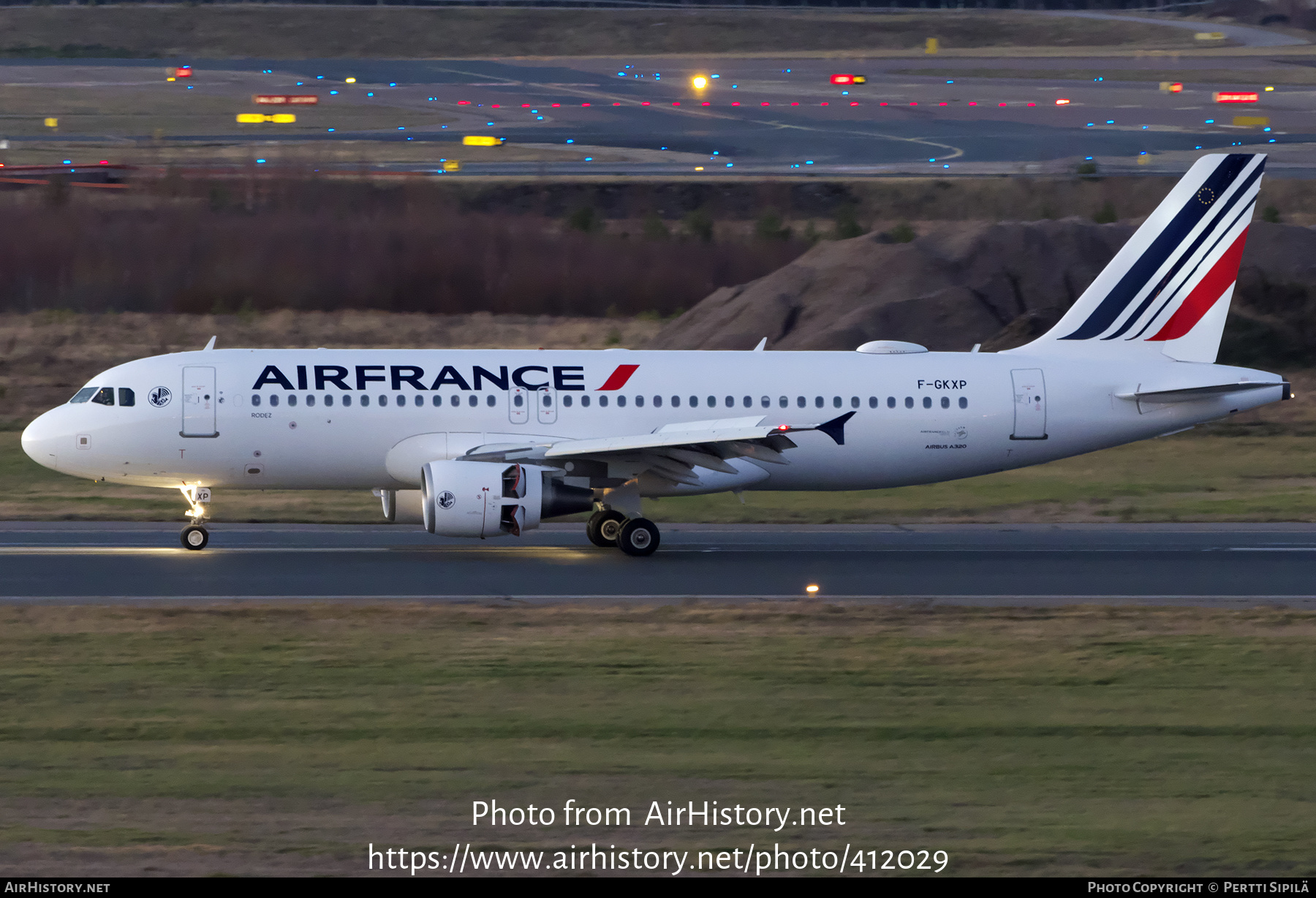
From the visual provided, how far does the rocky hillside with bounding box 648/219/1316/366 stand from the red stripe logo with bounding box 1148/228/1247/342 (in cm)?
1564

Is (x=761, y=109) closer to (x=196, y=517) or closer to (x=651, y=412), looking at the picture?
(x=651, y=412)

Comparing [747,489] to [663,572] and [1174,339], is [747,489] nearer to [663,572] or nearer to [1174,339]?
[663,572]

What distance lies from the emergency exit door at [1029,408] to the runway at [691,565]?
2.08 m

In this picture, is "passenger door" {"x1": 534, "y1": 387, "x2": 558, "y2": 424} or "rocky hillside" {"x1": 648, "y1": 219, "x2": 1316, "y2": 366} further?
"rocky hillside" {"x1": 648, "y1": 219, "x2": 1316, "y2": 366}

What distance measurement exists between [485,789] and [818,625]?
28.7ft

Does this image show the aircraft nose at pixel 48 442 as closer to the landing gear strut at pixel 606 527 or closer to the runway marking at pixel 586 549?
the runway marking at pixel 586 549

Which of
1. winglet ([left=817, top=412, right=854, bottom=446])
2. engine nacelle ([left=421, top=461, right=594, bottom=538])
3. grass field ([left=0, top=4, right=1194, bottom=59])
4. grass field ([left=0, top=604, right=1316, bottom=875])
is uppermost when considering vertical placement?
grass field ([left=0, top=4, right=1194, bottom=59])

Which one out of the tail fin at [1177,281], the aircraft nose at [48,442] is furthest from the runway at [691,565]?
the tail fin at [1177,281]

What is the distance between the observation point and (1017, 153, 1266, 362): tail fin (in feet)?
104

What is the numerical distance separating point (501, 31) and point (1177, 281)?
277 ft

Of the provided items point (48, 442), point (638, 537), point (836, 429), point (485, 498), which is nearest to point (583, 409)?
point (638, 537)

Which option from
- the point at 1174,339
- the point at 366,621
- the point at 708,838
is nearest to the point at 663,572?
the point at 366,621

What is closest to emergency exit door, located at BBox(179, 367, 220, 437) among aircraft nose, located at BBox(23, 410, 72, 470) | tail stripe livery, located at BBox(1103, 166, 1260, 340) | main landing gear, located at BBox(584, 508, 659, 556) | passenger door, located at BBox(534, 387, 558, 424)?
aircraft nose, located at BBox(23, 410, 72, 470)

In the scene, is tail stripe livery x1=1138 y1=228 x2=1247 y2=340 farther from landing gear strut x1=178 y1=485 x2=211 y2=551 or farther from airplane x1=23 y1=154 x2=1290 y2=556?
landing gear strut x1=178 y1=485 x2=211 y2=551
